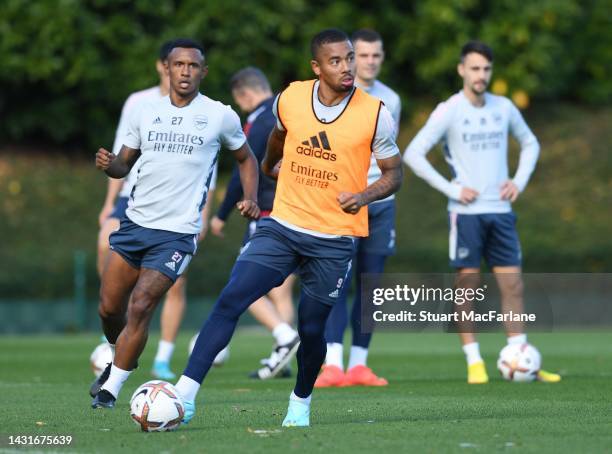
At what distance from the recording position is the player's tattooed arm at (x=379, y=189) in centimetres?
748

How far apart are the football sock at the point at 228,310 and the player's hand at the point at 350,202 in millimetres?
605

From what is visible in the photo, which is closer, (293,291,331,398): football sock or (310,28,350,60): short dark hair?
(293,291,331,398): football sock

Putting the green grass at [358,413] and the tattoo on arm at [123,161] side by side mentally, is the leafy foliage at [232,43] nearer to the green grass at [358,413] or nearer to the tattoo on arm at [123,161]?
the green grass at [358,413]

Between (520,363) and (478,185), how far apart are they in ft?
5.07

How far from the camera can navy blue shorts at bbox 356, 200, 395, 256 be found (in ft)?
37.6

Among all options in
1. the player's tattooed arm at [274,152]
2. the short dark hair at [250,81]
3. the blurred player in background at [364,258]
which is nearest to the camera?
the player's tattooed arm at [274,152]

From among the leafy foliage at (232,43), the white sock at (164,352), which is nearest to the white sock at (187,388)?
the white sock at (164,352)

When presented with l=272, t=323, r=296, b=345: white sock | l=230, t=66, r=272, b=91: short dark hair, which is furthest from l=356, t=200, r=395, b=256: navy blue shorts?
l=230, t=66, r=272, b=91: short dark hair

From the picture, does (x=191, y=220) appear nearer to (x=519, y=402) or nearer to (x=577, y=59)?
(x=519, y=402)

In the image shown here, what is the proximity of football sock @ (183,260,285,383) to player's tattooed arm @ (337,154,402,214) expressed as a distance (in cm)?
63

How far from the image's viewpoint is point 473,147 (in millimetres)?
11617

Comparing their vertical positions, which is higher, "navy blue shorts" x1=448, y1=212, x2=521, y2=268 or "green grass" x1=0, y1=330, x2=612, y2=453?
"navy blue shorts" x1=448, y1=212, x2=521, y2=268

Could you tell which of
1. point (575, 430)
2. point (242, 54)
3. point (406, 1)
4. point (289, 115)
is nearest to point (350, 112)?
→ point (289, 115)

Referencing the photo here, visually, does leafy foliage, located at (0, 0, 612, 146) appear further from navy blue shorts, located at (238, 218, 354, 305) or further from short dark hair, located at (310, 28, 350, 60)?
navy blue shorts, located at (238, 218, 354, 305)
